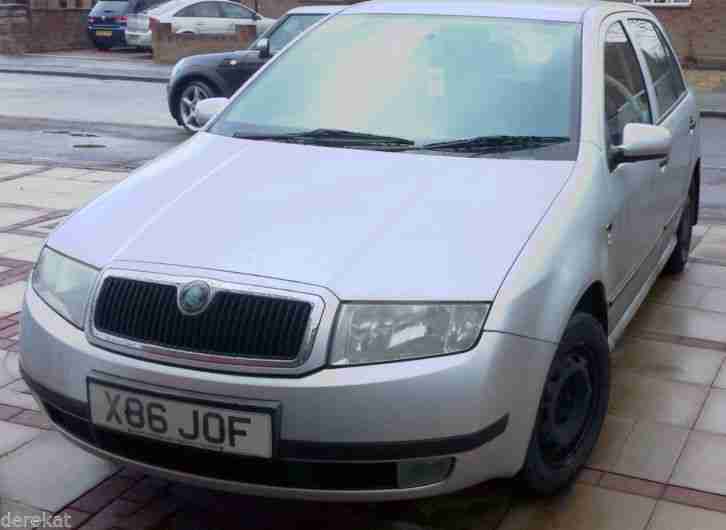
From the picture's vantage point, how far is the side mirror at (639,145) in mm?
3988

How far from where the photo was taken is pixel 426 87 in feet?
13.8

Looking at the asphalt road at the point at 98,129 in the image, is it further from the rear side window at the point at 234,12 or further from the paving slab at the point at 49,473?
the paving slab at the point at 49,473

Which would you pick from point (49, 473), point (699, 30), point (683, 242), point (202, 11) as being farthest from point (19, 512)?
point (202, 11)

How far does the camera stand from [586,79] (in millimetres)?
4105

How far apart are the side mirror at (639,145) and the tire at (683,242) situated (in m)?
2.13

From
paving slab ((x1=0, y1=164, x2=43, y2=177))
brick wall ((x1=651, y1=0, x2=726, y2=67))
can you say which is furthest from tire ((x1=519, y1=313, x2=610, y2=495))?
brick wall ((x1=651, y1=0, x2=726, y2=67))

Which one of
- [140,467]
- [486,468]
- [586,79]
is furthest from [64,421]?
[586,79]

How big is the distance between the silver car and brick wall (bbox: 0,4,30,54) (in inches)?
979

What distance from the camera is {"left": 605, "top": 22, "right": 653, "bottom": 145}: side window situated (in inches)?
167

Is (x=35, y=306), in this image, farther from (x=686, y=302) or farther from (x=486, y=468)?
(x=686, y=302)

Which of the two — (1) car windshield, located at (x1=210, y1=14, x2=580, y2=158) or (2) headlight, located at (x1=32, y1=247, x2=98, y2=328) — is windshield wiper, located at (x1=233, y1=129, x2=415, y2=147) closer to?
(1) car windshield, located at (x1=210, y1=14, x2=580, y2=158)

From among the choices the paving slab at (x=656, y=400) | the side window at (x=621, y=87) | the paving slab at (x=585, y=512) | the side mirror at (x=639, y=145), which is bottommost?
the paving slab at (x=656, y=400)

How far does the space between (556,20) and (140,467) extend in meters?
2.60

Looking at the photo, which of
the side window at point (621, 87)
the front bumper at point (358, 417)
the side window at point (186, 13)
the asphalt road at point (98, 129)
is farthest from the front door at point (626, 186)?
the side window at point (186, 13)
